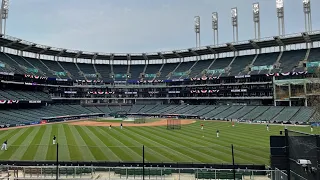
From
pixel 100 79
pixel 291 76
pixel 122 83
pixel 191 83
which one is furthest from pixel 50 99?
pixel 291 76

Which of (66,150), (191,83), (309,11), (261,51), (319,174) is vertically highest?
(309,11)

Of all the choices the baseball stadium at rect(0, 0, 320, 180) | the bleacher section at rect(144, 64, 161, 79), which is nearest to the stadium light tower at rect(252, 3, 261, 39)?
the baseball stadium at rect(0, 0, 320, 180)

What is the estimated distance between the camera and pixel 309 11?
73.8 m

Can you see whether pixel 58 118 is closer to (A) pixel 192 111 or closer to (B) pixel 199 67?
(A) pixel 192 111

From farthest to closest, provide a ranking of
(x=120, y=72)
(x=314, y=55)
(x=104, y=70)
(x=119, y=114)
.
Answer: (x=120, y=72) → (x=104, y=70) → (x=119, y=114) → (x=314, y=55)

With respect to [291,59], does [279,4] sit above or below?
above

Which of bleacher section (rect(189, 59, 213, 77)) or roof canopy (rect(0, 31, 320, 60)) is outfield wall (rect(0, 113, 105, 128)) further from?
bleacher section (rect(189, 59, 213, 77))

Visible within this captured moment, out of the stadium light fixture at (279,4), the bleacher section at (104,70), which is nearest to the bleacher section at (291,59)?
the stadium light fixture at (279,4)

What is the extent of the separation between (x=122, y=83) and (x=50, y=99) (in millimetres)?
30675

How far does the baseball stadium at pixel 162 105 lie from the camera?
84.8 ft

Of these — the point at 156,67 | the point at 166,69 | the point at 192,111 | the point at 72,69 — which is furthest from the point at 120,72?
the point at 192,111

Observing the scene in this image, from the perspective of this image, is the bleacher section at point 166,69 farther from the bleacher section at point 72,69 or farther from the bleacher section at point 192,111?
the bleacher section at point 72,69

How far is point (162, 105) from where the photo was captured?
99.2 meters

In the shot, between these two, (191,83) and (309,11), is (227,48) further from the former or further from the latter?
(309,11)
